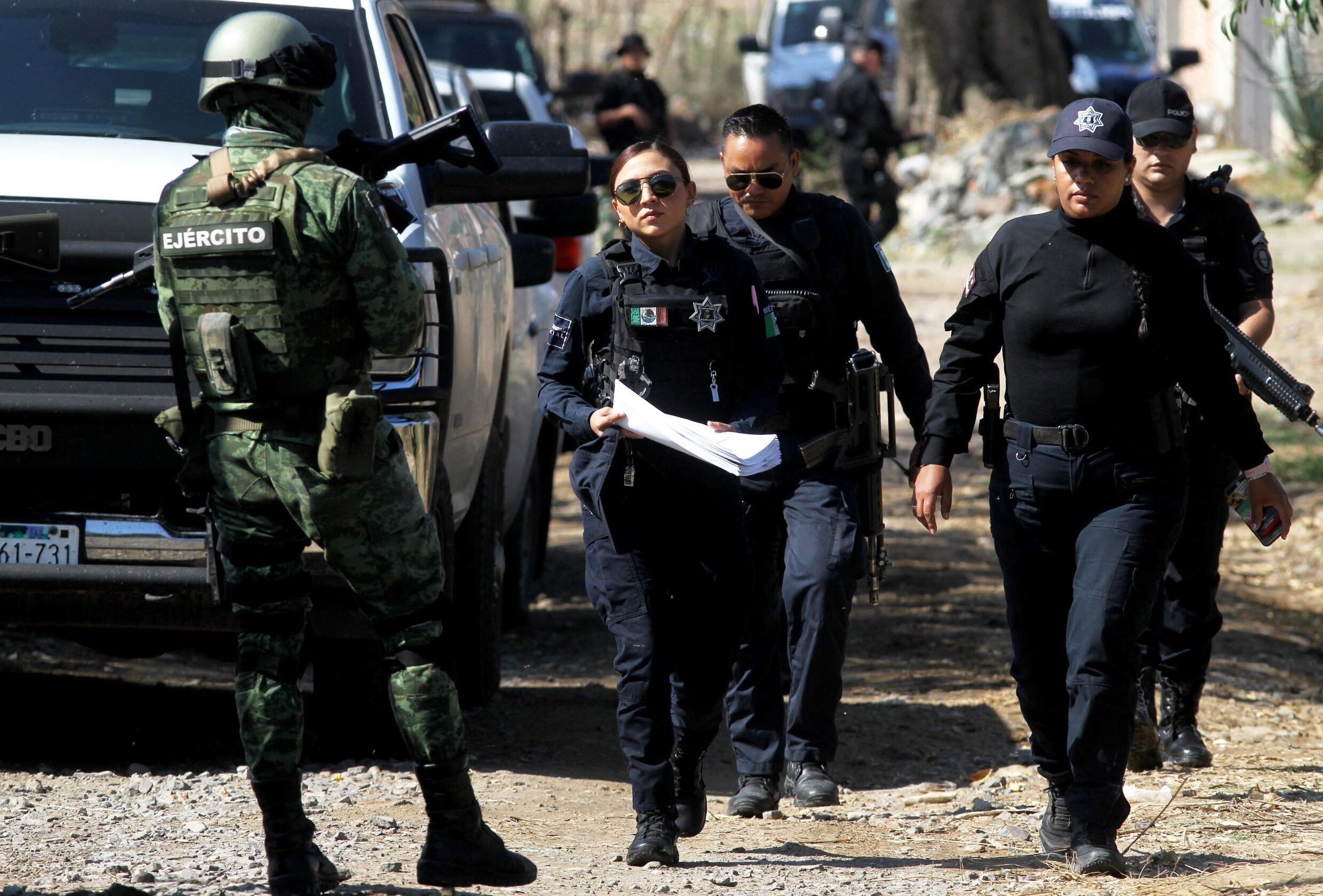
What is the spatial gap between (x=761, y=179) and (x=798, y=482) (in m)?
0.87

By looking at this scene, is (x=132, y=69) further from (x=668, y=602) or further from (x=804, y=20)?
(x=804, y=20)

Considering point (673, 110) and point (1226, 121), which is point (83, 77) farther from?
point (673, 110)

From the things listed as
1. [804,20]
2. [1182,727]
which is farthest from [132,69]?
[804,20]

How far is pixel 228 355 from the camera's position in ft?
11.8

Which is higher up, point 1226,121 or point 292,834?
point 1226,121

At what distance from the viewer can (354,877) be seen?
4.08 meters

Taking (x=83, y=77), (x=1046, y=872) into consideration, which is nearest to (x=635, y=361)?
(x=1046, y=872)

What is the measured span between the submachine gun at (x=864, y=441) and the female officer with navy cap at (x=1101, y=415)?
2.54 feet

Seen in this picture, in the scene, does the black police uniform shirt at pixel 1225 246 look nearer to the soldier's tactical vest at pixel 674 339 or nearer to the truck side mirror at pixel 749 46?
the soldier's tactical vest at pixel 674 339

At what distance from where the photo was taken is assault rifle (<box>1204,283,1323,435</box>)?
479 centimetres

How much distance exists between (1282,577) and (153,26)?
239 inches

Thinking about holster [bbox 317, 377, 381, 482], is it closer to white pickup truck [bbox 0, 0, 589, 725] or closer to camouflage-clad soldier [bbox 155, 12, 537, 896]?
camouflage-clad soldier [bbox 155, 12, 537, 896]

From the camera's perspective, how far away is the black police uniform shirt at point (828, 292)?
5031mm

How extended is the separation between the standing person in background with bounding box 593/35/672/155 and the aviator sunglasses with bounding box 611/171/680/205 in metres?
9.82
